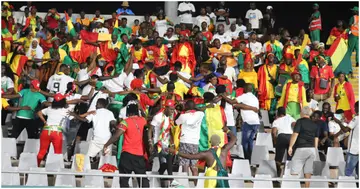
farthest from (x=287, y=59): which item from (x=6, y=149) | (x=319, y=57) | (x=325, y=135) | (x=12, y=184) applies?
(x=12, y=184)

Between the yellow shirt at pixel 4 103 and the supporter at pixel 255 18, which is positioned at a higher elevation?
the supporter at pixel 255 18

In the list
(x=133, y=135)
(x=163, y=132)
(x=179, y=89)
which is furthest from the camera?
(x=179, y=89)

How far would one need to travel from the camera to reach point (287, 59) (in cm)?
2273

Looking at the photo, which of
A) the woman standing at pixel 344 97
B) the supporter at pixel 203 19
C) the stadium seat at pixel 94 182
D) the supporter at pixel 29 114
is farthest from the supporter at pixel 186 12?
the stadium seat at pixel 94 182

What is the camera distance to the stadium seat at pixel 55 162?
17203mm

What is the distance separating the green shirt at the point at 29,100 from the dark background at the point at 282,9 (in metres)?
9.57

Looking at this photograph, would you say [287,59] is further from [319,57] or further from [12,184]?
[12,184]

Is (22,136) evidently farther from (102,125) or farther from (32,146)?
(102,125)

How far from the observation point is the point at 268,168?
17.9 m

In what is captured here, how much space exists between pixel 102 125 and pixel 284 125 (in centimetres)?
278

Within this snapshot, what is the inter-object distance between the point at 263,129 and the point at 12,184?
18.3 ft

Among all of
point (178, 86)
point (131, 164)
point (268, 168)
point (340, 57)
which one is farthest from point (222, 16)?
point (131, 164)

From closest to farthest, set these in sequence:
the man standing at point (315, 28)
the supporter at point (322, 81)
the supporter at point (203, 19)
Result: the supporter at point (322, 81), the man standing at point (315, 28), the supporter at point (203, 19)

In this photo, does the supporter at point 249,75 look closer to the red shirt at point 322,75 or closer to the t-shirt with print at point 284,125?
the red shirt at point 322,75
